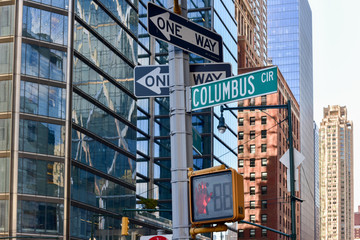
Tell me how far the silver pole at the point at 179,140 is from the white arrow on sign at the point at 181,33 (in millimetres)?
278

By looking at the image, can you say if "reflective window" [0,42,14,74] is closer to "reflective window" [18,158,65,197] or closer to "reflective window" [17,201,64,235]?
"reflective window" [18,158,65,197]

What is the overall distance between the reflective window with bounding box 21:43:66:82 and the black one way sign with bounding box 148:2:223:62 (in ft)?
195

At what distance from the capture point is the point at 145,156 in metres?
104

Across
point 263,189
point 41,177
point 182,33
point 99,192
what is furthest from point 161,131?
point 182,33

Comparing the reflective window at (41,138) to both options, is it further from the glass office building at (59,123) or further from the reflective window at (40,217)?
the reflective window at (40,217)

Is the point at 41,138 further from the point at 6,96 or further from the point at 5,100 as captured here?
the point at 6,96

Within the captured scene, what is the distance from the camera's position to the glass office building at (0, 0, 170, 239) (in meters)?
64.8

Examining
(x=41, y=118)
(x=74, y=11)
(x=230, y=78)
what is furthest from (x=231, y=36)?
(x=230, y=78)

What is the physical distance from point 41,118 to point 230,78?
59.8m

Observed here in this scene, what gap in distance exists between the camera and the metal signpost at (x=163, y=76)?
9.74 metres

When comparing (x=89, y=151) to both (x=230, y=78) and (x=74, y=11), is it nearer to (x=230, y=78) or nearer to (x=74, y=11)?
(x=74, y=11)

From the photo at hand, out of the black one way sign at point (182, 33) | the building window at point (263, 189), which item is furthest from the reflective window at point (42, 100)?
the building window at point (263, 189)

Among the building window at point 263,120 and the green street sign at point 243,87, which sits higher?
the building window at point 263,120

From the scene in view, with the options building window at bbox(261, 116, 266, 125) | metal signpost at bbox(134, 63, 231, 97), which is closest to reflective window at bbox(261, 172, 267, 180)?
building window at bbox(261, 116, 266, 125)
